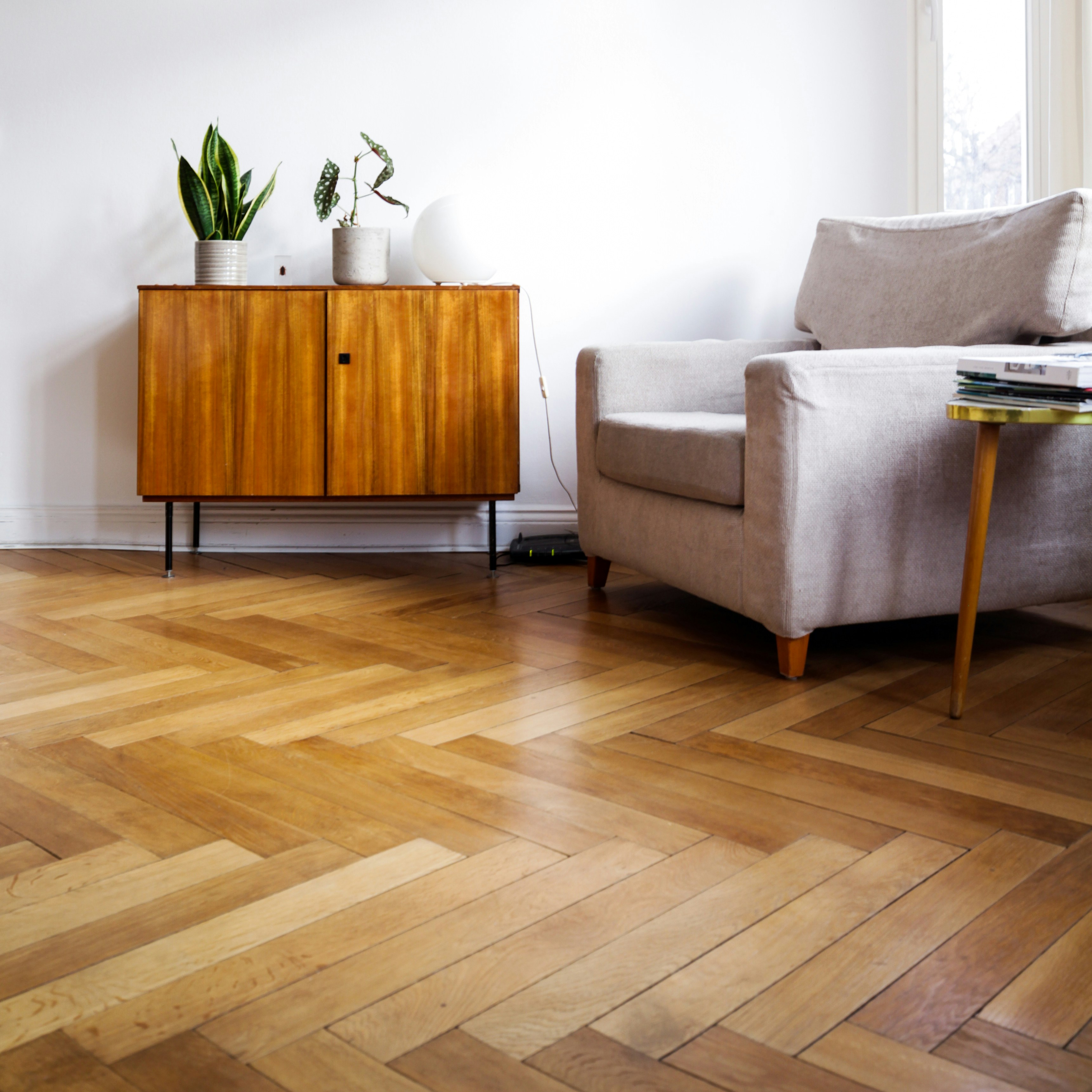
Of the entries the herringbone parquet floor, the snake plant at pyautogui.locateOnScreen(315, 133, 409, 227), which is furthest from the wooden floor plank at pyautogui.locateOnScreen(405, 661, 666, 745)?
the snake plant at pyautogui.locateOnScreen(315, 133, 409, 227)

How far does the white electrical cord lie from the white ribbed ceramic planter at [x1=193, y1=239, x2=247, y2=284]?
80 cm

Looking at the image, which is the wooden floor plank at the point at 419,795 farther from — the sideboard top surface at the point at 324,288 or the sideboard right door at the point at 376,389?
the sideboard top surface at the point at 324,288

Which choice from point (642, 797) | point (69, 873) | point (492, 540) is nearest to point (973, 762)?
point (642, 797)

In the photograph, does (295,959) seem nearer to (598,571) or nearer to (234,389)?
(598,571)

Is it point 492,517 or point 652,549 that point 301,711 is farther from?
point 492,517

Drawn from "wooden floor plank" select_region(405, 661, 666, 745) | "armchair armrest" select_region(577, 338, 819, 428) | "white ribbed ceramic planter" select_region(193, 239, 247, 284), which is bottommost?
"wooden floor plank" select_region(405, 661, 666, 745)

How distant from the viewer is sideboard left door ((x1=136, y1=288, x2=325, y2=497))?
9.47 feet

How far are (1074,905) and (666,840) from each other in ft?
1.42

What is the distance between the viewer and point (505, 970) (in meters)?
1.05

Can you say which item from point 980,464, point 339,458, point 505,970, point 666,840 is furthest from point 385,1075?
point 339,458

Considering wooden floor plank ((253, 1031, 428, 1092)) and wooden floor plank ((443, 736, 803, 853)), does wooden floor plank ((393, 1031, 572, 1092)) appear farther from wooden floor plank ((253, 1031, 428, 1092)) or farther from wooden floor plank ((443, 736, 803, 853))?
wooden floor plank ((443, 736, 803, 853))

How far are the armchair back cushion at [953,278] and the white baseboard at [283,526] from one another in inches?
40.9

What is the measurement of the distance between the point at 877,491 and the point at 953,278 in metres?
0.69

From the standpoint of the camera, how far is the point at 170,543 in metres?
2.98
